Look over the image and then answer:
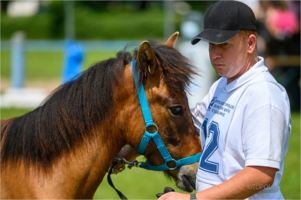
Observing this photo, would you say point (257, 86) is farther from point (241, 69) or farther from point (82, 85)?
point (82, 85)

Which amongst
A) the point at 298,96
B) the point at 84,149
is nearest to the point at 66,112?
the point at 84,149

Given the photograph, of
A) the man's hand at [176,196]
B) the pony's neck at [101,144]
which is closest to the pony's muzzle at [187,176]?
the pony's neck at [101,144]

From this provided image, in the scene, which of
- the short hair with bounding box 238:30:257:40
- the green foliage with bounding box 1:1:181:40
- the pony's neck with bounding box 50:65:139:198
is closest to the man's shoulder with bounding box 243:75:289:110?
the short hair with bounding box 238:30:257:40

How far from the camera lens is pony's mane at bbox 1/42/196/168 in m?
2.18

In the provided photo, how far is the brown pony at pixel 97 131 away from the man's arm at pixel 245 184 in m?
0.66

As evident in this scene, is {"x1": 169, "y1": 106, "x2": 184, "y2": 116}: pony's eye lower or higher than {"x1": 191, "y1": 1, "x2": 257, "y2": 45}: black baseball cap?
lower

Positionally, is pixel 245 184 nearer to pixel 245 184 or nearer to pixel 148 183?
pixel 245 184

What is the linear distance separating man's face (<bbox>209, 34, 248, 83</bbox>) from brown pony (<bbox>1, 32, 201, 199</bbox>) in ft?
1.36

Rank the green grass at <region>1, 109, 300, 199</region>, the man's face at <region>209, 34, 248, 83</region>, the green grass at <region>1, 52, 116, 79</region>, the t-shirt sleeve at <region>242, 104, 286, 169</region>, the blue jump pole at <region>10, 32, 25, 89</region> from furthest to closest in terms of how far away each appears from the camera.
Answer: the green grass at <region>1, 52, 116, 79</region>, the blue jump pole at <region>10, 32, 25, 89</region>, the green grass at <region>1, 109, 300, 199</region>, the man's face at <region>209, 34, 248, 83</region>, the t-shirt sleeve at <region>242, 104, 286, 169</region>

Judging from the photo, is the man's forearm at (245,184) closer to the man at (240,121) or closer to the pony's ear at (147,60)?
the man at (240,121)

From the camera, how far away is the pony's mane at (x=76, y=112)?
2.18 meters

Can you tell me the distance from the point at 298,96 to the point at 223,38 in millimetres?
8601

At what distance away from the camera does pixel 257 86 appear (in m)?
1.68

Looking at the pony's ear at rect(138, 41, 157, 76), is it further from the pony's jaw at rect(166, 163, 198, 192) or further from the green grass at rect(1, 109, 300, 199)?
the green grass at rect(1, 109, 300, 199)
